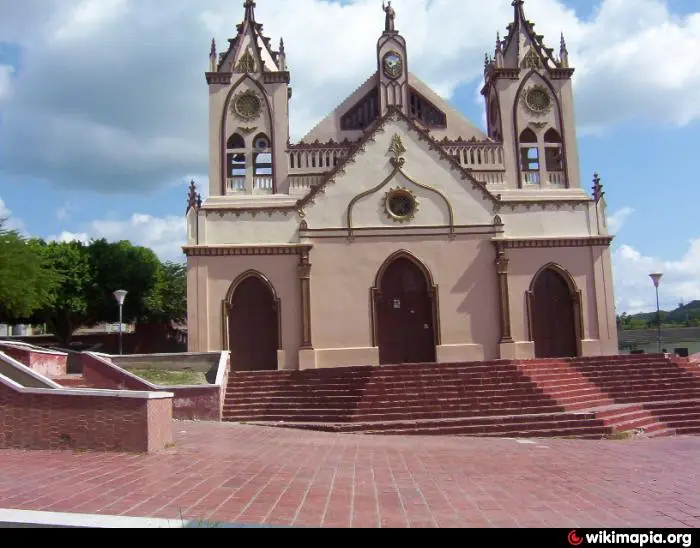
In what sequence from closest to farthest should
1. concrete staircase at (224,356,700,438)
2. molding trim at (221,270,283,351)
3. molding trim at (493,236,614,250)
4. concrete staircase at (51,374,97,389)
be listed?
concrete staircase at (224,356,700,438)
concrete staircase at (51,374,97,389)
molding trim at (221,270,283,351)
molding trim at (493,236,614,250)

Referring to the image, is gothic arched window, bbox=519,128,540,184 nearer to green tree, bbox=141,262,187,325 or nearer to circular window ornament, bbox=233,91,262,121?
circular window ornament, bbox=233,91,262,121

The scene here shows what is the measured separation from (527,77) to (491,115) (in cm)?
207

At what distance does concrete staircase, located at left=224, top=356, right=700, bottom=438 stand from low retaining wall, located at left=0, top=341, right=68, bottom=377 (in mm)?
5262

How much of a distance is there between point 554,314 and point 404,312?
5.62 metres

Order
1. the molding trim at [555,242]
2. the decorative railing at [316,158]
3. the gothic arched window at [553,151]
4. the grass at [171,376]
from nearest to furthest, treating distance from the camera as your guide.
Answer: the grass at [171,376] < the molding trim at [555,242] < the decorative railing at [316,158] < the gothic arched window at [553,151]

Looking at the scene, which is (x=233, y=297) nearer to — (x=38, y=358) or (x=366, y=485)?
(x=38, y=358)

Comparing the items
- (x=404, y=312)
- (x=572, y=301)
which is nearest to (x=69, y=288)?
(x=404, y=312)

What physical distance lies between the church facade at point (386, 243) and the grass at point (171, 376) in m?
3.75

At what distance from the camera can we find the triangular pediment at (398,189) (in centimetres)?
2536

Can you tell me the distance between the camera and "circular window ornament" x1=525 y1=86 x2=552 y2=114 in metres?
27.7

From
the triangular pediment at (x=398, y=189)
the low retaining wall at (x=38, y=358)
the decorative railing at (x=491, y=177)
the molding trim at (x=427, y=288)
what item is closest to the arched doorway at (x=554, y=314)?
the triangular pediment at (x=398, y=189)

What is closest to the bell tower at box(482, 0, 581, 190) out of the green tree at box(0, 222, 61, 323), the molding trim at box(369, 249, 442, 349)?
the molding trim at box(369, 249, 442, 349)

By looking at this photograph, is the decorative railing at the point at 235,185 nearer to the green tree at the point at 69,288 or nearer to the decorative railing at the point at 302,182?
the decorative railing at the point at 302,182
